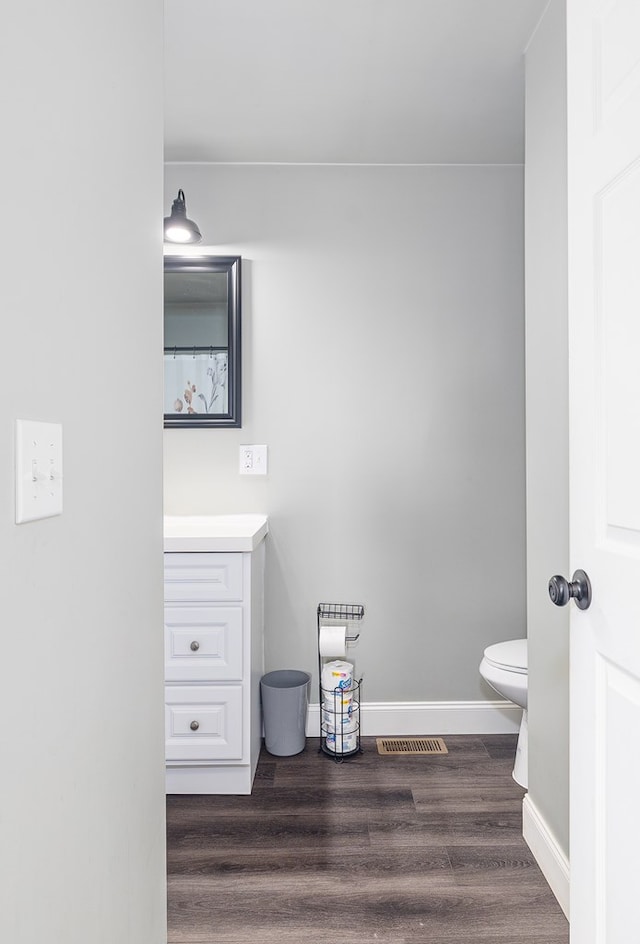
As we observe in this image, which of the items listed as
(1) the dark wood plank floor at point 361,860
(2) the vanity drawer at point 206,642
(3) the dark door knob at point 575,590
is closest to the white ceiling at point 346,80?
(3) the dark door knob at point 575,590

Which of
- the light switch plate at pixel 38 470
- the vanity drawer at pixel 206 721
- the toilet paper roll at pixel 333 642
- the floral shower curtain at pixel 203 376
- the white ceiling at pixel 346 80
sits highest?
the white ceiling at pixel 346 80

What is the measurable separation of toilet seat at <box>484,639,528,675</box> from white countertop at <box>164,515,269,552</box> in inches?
37.5

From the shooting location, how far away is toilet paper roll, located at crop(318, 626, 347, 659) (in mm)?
2537

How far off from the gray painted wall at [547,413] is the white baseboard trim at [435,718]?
813 mm

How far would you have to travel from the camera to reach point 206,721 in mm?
2256

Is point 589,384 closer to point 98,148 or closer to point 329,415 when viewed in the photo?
point 98,148

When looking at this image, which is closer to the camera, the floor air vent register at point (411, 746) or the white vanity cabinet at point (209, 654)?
the white vanity cabinet at point (209, 654)

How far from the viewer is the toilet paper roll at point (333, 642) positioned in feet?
8.33

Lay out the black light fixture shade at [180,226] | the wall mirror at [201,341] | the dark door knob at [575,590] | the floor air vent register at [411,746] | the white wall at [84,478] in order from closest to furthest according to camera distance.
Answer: the white wall at [84,478] < the dark door knob at [575,590] < the black light fixture shade at [180,226] < the floor air vent register at [411,746] < the wall mirror at [201,341]

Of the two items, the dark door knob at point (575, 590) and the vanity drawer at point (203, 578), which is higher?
the dark door knob at point (575, 590)

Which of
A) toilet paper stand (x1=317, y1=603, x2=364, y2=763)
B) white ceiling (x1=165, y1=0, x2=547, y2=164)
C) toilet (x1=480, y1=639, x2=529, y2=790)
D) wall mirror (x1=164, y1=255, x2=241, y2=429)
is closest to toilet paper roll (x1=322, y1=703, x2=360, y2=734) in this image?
toilet paper stand (x1=317, y1=603, x2=364, y2=763)

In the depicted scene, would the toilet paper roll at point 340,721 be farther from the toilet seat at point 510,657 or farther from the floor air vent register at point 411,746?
the toilet seat at point 510,657

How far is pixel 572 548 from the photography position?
3.90 feet

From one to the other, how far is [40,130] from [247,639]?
182 centimetres
